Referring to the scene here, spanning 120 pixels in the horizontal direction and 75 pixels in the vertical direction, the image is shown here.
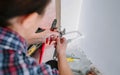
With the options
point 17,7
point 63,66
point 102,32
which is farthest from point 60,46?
point 17,7

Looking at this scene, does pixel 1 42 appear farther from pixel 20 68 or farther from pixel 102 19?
pixel 102 19

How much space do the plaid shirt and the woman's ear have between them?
4 centimetres

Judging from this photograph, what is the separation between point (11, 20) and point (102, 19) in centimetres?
66

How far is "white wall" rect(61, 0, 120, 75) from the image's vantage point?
3.22 feet

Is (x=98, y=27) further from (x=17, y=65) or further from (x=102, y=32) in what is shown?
(x=17, y=65)

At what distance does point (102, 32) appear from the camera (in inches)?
43.0

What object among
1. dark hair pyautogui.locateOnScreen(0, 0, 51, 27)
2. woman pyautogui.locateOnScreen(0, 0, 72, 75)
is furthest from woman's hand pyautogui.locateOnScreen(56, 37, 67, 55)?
dark hair pyautogui.locateOnScreen(0, 0, 51, 27)

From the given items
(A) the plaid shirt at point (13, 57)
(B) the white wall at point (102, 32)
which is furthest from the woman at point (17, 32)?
(B) the white wall at point (102, 32)

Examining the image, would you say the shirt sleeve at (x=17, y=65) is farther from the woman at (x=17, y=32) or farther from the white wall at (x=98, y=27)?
the white wall at (x=98, y=27)

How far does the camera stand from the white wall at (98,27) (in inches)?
38.7

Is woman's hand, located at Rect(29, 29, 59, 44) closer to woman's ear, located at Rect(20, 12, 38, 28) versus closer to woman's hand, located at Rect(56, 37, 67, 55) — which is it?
woman's hand, located at Rect(56, 37, 67, 55)

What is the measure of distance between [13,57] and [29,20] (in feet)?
0.36

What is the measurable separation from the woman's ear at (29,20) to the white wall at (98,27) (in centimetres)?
51

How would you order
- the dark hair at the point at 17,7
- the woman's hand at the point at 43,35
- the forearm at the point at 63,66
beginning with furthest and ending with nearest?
1. the woman's hand at the point at 43,35
2. the forearm at the point at 63,66
3. the dark hair at the point at 17,7
